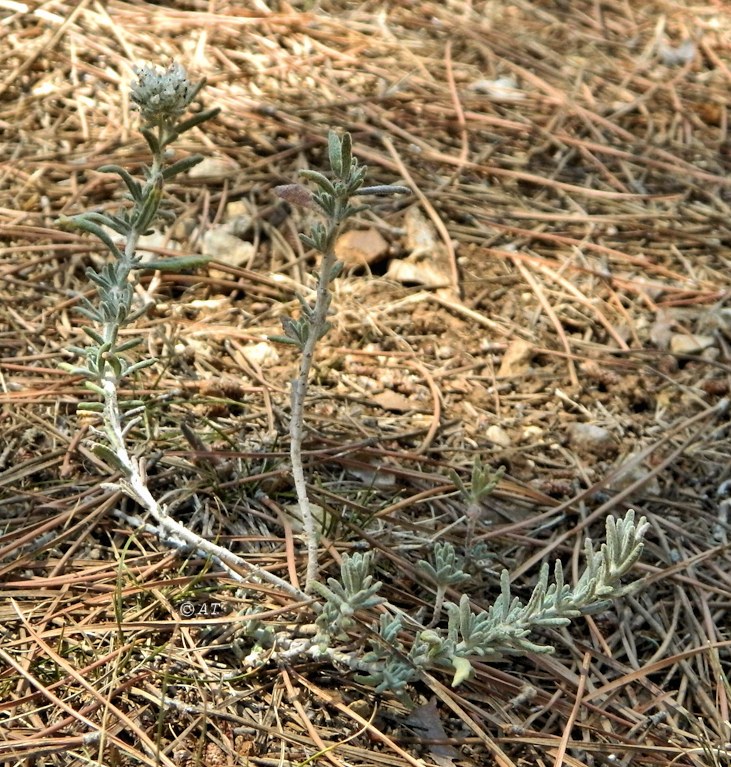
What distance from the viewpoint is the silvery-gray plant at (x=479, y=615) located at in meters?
1.65

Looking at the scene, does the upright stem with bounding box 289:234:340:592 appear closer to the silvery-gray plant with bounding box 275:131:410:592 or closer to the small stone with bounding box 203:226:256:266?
Result: the silvery-gray plant with bounding box 275:131:410:592

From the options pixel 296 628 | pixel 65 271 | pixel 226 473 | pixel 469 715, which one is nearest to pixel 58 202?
pixel 65 271

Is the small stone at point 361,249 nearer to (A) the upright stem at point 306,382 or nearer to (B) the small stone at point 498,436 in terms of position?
(B) the small stone at point 498,436

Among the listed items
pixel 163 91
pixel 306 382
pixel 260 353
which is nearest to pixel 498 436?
pixel 260 353

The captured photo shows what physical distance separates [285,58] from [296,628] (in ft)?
8.50

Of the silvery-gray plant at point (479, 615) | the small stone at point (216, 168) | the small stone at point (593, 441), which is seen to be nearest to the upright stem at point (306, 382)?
the silvery-gray plant at point (479, 615)

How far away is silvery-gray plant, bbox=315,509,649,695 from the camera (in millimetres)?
1649

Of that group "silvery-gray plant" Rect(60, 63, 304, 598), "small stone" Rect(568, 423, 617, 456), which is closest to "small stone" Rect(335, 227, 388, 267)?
"small stone" Rect(568, 423, 617, 456)

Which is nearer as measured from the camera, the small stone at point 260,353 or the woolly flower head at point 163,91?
the woolly flower head at point 163,91

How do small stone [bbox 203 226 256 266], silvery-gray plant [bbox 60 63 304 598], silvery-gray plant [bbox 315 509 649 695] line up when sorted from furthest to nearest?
small stone [bbox 203 226 256 266], silvery-gray plant [bbox 60 63 304 598], silvery-gray plant [bbox 315 509 649 695]

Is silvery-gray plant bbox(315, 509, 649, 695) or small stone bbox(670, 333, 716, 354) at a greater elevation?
silvery-gray plant bbox(315, 509, 649, 695)

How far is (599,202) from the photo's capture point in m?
3.39

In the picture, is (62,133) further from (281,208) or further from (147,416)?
(147,416)

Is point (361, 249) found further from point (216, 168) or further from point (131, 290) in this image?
point (131, 290)
